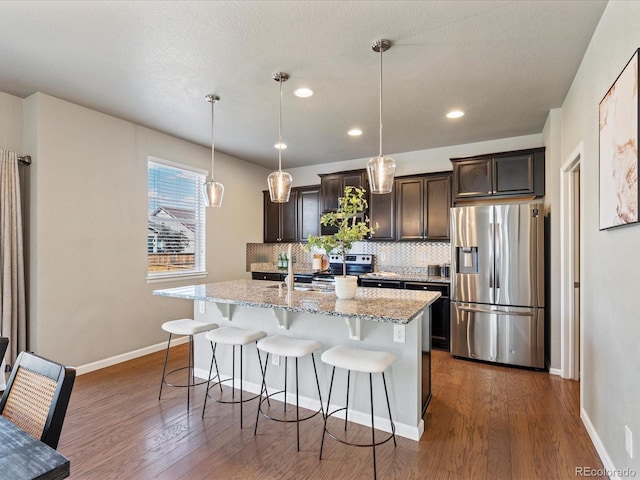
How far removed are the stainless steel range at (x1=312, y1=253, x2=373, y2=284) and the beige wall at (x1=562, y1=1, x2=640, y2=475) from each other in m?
3.09

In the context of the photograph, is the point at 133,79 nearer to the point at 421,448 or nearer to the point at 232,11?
the point at 232,11

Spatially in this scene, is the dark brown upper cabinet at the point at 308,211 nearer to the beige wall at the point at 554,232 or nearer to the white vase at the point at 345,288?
the white vase at the point at 345,288

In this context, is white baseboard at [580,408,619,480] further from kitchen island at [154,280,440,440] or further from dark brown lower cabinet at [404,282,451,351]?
dark brown lower cabinet at [404,282,451,351]

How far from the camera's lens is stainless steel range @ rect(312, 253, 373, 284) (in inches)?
208

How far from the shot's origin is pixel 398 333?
2.46 meters

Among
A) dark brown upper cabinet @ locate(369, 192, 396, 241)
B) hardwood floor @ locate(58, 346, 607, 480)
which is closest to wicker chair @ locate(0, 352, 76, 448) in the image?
hardwood floor @ locate(58, 346, 607, 480)

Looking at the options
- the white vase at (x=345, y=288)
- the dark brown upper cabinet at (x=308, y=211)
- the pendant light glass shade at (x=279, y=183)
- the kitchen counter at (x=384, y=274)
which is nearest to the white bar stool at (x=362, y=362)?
the white vase at (x=345, y=288)

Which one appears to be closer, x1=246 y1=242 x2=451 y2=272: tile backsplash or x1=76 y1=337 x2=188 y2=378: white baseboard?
x1=76 y1=337 x2=188 y2=378: white baseboard

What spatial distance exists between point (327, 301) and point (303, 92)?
6.17 ft

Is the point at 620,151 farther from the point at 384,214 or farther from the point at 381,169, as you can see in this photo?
the point at 384,214

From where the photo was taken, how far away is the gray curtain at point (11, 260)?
3.11 meters

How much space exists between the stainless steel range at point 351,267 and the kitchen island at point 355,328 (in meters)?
2.00

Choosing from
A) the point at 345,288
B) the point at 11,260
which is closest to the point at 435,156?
the point at 345,288

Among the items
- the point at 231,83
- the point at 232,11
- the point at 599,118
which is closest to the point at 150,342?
the point at 231,83
